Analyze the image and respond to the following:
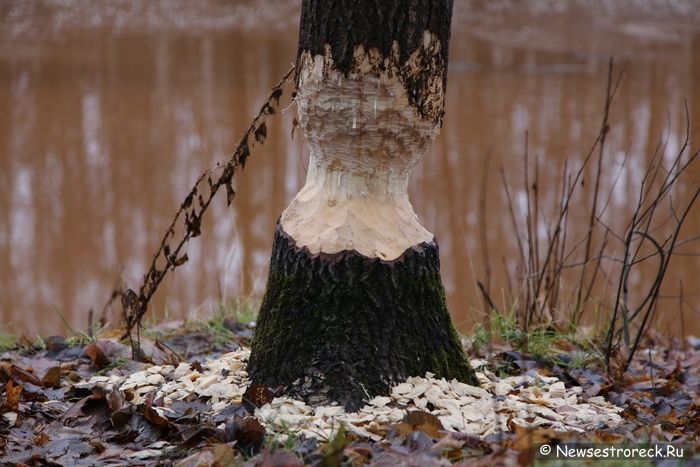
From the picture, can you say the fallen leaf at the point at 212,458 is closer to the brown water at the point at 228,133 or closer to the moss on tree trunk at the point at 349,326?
the moss on tree trunk at the point at 349,326

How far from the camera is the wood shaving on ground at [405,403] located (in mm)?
2125

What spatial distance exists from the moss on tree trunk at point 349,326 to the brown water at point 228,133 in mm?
1271

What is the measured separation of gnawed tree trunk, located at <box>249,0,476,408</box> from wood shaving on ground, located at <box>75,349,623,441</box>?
→ 0.05 metres

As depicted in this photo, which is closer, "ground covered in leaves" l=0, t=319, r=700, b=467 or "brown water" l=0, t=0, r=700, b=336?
"ground covered in leaves" l=0, t=319, r=700, b=467

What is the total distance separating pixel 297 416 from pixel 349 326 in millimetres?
278

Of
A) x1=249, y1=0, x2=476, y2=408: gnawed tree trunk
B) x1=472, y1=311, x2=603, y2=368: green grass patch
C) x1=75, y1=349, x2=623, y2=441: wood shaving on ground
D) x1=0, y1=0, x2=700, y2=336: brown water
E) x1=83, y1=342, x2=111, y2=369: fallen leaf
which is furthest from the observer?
x1=0, y1=0, x2=700, y2=336: brown water

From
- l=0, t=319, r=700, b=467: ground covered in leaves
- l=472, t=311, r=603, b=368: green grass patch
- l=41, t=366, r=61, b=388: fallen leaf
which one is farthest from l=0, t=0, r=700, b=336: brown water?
l=41, t=366, r=61, b=388: fallen leaf

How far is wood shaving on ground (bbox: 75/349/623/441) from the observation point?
2.12m

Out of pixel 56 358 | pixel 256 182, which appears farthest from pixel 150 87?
pixel 56 358

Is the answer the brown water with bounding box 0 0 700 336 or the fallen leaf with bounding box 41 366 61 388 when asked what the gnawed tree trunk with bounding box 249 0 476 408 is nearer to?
the fallen leaf with bounding box 41 366 61 388

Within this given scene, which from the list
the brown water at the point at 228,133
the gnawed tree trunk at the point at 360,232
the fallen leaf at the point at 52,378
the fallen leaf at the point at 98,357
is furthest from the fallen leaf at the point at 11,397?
the brown water at the point at 228,133

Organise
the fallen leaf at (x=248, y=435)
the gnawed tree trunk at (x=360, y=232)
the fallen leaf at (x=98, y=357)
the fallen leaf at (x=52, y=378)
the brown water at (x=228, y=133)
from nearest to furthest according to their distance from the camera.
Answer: the fallen leaf at (x=248, y=435) < the gnawed tree trunk at (x=360, y=232) < the fallen leaf at (x=52, y=378) < the fallen leaf at (x=98, y=357) < the brown water at (x=228, y=133)

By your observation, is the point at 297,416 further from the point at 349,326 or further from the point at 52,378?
the point at 52,378

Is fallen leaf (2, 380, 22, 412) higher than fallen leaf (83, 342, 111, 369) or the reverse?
higher
